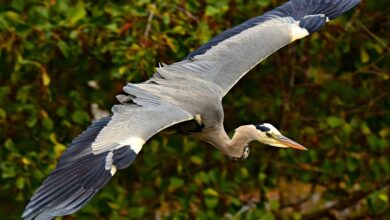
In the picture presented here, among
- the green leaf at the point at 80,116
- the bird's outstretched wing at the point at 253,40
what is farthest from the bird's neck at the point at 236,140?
the green leaf at the point at 80,116

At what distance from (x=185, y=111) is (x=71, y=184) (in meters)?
0.94

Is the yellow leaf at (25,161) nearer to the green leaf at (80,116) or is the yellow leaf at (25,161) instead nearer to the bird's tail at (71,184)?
the green leaf at (80,116)

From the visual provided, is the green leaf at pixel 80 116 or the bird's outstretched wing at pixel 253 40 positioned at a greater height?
the bird's outstretched wing at pixel 253 40

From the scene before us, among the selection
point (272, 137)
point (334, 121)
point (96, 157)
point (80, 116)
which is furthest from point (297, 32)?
point (96, 157)

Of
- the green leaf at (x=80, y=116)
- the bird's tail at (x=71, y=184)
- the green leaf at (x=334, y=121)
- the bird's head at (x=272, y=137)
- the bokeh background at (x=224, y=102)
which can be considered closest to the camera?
the bird's tail at (x=71, y=184)

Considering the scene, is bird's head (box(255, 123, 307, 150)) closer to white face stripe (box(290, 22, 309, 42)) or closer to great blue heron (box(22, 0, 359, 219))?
great blue heron (box(22, 0, 359, 219))

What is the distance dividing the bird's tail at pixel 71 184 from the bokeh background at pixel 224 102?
1.35 m

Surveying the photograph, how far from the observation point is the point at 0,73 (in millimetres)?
7652

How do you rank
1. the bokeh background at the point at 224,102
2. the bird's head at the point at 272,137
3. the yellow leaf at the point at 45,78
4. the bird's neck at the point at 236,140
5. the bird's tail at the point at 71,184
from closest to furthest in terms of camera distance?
1. the bird's tail at the point at 71,184
2. the bird's head at the point at 272,137
3. the bird's neck at the point at 236,140
4. the yellow leaf at the point at 45,78
5. the bokeh background at the point at 224,102

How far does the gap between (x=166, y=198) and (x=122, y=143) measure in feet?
7.70

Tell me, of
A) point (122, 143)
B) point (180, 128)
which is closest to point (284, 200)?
point (180, 128)

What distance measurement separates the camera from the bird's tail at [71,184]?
18.1 feet

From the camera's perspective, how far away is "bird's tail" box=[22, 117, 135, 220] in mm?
5523

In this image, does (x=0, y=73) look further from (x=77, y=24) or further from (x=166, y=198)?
(x=166, y=198)
